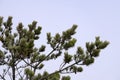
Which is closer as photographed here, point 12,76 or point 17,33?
point 12,76

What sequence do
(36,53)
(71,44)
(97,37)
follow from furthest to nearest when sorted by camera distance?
(36,53), (71,44), (97,37)

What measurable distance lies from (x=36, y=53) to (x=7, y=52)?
0.88m

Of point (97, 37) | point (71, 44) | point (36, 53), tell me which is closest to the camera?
point (97, 37)

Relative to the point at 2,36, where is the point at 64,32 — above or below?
below

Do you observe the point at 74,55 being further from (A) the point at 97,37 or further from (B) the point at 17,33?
(B) the point at 17,33

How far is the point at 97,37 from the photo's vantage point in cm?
821

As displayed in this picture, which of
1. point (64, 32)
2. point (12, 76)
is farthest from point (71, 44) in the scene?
point (12, 76)

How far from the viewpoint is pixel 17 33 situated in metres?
10.1

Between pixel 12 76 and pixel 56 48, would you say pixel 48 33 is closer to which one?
pixel 56 48

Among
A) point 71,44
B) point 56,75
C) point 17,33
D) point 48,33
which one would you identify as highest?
point 17,33

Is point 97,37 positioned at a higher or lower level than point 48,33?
lower

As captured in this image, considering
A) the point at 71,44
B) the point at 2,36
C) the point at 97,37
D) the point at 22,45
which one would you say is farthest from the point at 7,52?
the point at 97,37

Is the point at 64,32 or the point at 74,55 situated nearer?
the point at 74,55

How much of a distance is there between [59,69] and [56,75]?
0.18 metres
